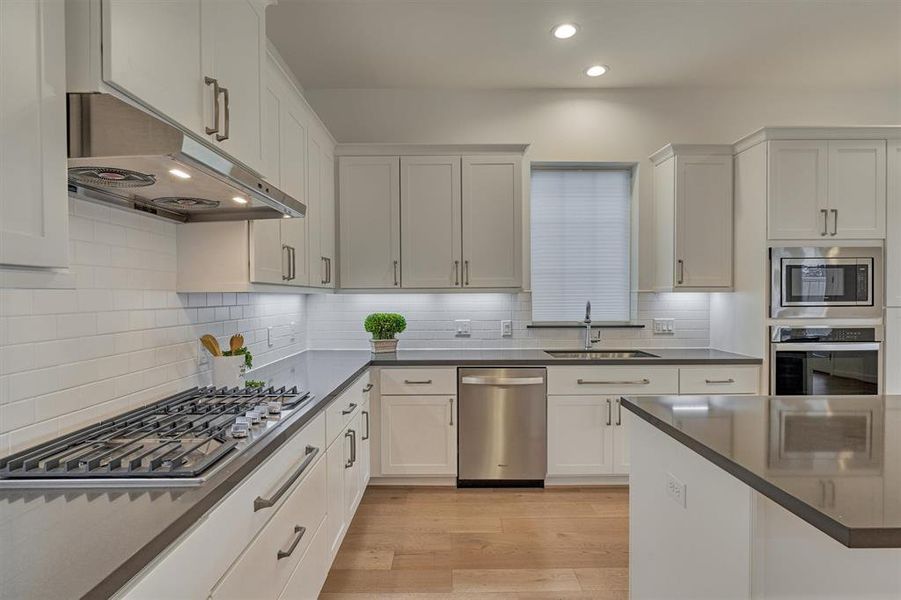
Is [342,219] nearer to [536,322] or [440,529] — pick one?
[536,322]

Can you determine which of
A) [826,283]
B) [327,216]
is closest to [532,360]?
[327,216]

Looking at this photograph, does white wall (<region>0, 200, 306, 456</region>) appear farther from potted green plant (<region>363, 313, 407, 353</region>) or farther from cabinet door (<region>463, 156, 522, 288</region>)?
cabinet door (<region>463, 156, 522, 288</region>)

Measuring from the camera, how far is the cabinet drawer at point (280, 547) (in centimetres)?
117

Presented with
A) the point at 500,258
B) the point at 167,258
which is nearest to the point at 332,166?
the point at 500,258

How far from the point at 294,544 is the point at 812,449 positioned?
4.99ft

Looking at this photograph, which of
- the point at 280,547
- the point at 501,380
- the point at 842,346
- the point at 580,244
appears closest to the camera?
the point at 280,547

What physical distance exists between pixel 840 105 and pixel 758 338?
85.3 inches

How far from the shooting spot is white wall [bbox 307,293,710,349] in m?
3.76

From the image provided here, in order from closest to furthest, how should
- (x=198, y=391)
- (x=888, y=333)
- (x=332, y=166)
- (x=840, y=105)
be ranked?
1. (x=198, y=391)
2. (x=888, y=333)
3. (x=332, y=166)
4. (x=840, y=105)

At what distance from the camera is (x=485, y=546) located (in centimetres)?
253

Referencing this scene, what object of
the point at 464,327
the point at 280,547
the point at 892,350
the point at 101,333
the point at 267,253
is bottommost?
the point at 280,547

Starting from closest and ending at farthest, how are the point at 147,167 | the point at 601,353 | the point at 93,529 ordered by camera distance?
the point at 93,529, the point at 147,167, the point at 601,353

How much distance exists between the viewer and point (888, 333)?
304 centimetres

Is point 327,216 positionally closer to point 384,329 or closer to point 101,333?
point 384,329
